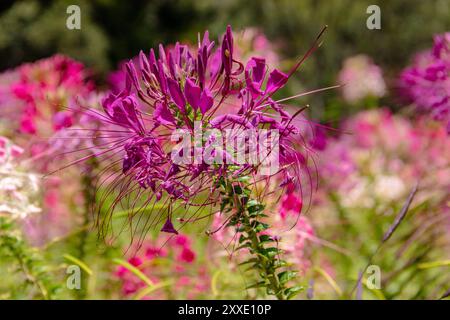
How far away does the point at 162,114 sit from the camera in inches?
37.4

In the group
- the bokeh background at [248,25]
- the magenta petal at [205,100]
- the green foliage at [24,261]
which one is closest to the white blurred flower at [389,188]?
the green foliage at [24,261]

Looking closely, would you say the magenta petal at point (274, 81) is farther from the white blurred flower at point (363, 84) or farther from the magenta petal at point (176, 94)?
the white blurred flower at point (363, 84)

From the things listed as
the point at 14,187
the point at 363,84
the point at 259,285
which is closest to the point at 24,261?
the point at 14,187

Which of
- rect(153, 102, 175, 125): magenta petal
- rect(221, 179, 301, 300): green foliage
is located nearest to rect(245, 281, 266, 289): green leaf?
rect(221, 179, 301, 300): green foliage

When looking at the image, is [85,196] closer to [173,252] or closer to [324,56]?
[173,252]

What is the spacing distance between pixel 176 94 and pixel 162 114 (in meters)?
0.04

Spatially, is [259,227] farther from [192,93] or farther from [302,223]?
[302,223]

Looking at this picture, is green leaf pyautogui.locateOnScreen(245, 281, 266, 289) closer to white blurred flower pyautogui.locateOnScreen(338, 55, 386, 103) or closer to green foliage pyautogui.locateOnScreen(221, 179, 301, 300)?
green foliage pyautogui.locateOnScreen(221, 179, 301, 300)

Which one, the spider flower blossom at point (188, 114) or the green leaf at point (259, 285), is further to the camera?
the green leaf at point (259, 285)

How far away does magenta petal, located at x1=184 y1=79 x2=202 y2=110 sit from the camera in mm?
921

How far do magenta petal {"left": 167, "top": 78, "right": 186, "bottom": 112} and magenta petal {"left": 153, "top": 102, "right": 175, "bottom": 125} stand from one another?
2cm

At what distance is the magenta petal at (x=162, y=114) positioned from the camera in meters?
0.95

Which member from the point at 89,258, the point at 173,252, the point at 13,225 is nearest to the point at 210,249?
the point at 173,252

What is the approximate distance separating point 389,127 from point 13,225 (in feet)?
6.37
